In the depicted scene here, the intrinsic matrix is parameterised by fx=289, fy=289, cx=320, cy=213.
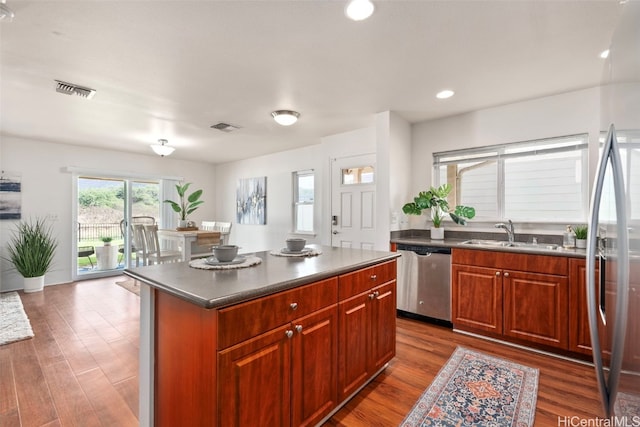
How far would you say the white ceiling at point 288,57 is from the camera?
170cm

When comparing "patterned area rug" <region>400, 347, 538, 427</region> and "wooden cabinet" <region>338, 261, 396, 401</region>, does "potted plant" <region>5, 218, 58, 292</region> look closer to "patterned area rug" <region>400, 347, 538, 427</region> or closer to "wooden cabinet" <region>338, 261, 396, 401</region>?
"wooden cabinet" <region>338, 261, 396, 401</region>

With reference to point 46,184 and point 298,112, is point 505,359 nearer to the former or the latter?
point 298,112

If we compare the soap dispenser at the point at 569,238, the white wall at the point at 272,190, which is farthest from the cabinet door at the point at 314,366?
the white wall at the point at 272,190

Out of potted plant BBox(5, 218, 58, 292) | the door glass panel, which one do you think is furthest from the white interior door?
potted plant BBox(5, 218, 58, 292)

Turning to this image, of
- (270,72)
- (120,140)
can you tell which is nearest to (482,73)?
(270,72)

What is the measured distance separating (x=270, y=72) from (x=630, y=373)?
262 cm

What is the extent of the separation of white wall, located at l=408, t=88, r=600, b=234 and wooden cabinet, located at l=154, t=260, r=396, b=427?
7.88ft

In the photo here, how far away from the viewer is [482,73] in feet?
8.03

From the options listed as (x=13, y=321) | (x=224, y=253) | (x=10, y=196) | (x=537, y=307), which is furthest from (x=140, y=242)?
(x=537, y=307)

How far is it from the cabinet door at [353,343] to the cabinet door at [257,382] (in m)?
0.42

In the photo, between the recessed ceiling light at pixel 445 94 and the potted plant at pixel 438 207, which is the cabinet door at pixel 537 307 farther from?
the recessed ceiling light at pixel 445 94

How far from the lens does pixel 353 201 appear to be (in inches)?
160

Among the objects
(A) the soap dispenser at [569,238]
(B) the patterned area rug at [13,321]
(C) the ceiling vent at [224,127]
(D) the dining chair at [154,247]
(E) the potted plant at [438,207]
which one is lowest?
(B) the patterned area rug at [13,321]

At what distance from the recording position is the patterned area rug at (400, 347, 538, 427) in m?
1.68
